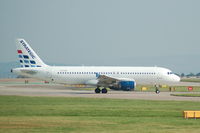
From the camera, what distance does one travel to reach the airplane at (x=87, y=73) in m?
59.3

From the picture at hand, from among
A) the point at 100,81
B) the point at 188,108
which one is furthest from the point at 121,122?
the point at 100,81

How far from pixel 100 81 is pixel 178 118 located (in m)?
29.4

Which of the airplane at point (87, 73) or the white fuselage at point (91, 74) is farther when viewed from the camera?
the white fuselage at point (91, 74)

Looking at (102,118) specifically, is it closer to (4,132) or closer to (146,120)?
(146,120)

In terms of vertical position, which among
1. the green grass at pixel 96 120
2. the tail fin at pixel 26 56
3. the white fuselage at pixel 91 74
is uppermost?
the tail fin at pixel 26 56

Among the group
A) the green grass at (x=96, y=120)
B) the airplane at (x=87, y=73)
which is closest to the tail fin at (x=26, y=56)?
the airplane at (x=87, y=73)

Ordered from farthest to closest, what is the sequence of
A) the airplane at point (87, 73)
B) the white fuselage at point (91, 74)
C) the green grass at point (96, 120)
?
the white fuselage at point (91, 74) < the airplane at point (87, 73) < the green grass at point (96, 120)

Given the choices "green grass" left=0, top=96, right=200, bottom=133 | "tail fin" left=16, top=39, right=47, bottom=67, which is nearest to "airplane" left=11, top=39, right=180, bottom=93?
"tail fin" left=16, top=39, right=47, bottom=67

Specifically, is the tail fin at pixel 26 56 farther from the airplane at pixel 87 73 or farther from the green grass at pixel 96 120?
the green grass at pixel 96 120

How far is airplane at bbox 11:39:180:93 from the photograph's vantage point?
5928 centimetres

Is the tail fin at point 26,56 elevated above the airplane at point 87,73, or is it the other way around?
the tail fin at point 26,56

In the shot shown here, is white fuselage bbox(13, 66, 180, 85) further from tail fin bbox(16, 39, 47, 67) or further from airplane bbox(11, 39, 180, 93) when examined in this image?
tail fin bbox(16, 39, 47, 67)

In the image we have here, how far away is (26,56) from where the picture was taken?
6134 cm

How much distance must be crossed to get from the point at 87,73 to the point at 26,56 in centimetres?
811
